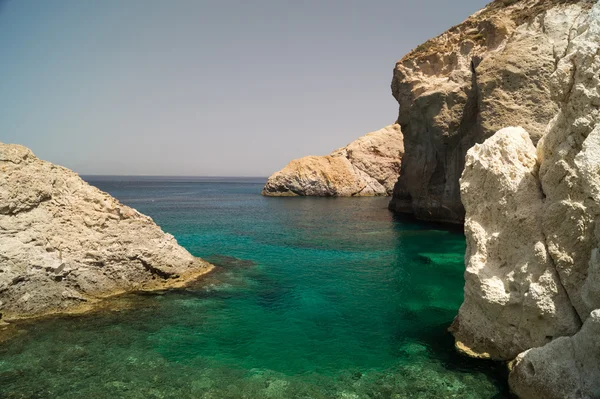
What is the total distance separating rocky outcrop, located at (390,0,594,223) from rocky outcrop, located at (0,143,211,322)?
24.6 m

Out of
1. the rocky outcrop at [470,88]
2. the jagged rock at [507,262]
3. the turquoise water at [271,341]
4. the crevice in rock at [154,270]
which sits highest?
the rocky outcrop at [470,88]

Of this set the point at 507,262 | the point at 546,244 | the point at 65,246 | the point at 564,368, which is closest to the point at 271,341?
the point at 507,262

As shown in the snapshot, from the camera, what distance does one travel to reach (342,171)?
88375 mm

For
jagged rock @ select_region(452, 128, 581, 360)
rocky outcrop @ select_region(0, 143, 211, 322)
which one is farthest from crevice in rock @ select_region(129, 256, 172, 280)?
jagged rock @ select_region(452, 128, 581, 360)

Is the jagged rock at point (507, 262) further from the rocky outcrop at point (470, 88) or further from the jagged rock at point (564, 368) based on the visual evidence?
the rocky outcrop at point (470, 88)

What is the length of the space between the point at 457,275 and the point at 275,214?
113 feet

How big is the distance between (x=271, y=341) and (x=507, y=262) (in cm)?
855

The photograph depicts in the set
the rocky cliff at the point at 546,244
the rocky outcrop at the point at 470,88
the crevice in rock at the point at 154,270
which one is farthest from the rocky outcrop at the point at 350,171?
the rocky cliff at the point at 546,244

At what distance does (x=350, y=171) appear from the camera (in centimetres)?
8875

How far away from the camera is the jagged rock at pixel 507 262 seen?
36.0ft

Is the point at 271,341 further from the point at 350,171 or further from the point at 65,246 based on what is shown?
the point at 350,171

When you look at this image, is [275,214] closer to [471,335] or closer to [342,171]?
[342,171]

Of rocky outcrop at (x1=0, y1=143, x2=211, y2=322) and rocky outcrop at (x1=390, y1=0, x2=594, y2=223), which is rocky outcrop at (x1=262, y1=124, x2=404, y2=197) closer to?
rocky outcrop at (x1=390, y1=0, x2=594, y2=223)

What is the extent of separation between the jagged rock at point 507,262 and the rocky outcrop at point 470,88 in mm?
13518
